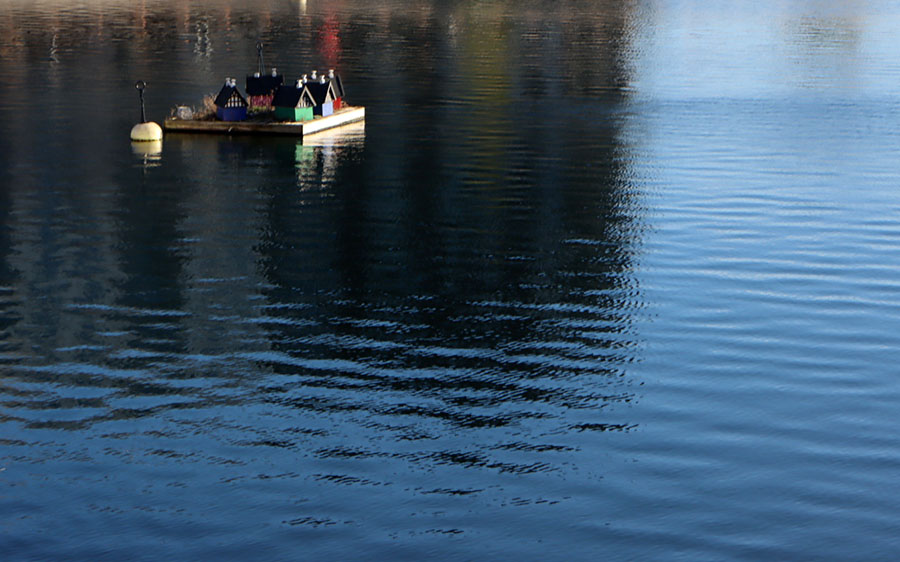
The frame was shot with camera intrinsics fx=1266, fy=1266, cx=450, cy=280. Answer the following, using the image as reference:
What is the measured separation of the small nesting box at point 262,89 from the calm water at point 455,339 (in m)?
2.60

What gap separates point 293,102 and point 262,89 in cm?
174

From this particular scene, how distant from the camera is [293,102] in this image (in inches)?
2283

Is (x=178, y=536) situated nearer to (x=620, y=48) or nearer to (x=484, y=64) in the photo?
(x=484, y=64)

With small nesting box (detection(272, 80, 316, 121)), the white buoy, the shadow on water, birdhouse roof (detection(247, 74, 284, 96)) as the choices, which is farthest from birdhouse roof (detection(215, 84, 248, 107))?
the white buoy

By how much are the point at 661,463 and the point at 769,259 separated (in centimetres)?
1507

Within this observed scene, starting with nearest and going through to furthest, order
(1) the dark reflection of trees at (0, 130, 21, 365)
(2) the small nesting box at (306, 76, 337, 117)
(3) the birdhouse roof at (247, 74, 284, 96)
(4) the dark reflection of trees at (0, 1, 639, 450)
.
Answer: (4) the dark reflection of trees at (0, 1, 639, 450), (1) the dark reflection of trees at (0, 130, 21, 365), (3) the birdhouse roof at (247, 74, 284, 96), (2) the small nesting box at (306, 76, 337, 117)

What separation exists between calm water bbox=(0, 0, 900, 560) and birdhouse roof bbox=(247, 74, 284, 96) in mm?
2595

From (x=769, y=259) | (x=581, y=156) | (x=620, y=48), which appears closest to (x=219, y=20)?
(x=620, y=48)

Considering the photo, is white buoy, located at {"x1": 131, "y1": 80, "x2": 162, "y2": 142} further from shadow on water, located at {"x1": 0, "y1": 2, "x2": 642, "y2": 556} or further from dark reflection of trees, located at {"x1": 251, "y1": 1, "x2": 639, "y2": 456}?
dark reflection of trees, located at {"x1": 251, "y1": 1, "x2": 639, "y2": 456}

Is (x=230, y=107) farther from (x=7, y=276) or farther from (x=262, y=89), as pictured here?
(x=7, y=276)

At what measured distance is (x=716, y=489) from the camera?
757 inches

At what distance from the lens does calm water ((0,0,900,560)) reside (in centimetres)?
1825

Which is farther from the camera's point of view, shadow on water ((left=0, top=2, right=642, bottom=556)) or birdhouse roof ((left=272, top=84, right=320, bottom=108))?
birdhouse roof ((left=272, top=84, right=320, bottom=108))

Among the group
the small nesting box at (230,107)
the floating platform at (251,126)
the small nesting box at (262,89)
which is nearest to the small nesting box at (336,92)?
the floating platform at (251,126)
